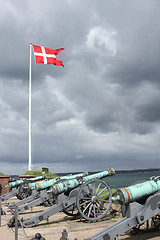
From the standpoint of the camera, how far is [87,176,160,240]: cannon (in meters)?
5.53

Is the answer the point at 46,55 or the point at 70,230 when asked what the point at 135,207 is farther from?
the point at 46,55

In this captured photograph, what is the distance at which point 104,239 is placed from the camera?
5.39 metres

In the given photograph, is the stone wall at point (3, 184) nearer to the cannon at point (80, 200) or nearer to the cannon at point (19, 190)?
the cannon at point (19, 190)

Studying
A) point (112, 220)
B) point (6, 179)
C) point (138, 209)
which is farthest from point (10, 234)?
point (6, 179)

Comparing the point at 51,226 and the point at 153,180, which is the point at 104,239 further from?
the point at 51,226

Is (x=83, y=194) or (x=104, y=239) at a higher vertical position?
(x=83, y=194)

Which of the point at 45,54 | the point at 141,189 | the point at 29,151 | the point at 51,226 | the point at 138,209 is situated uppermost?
the point at 45,54

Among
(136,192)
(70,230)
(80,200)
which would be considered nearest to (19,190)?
(80,200)

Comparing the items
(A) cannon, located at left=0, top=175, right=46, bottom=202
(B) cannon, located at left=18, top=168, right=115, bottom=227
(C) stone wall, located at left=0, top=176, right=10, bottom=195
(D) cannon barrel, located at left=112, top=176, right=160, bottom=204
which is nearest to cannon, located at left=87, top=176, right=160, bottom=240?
(D) cannon barrel, located at left=112, top=176, right=160, bottom=204

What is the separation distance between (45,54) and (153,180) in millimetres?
16595

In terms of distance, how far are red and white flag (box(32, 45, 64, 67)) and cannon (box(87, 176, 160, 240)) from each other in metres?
16.5

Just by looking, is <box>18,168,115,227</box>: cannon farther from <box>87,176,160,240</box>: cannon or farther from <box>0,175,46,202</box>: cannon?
<box>0,175,46,202</box>: cannon

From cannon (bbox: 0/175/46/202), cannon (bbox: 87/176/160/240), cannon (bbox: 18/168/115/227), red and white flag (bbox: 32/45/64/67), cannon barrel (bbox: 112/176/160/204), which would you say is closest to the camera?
cannon (bbox: 87/176/160/240)

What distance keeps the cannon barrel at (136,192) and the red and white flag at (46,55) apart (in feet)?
53.6
